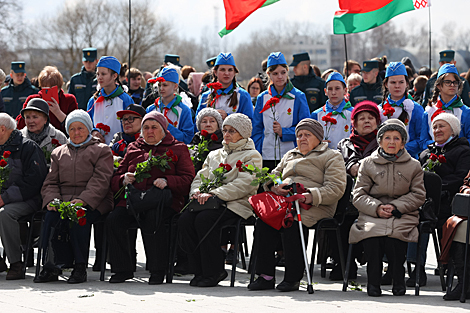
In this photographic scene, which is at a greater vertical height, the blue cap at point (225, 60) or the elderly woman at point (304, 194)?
the blue cap at point (225, 60)

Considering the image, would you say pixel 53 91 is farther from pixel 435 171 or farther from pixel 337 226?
pixel 435 171

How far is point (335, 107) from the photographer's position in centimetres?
841

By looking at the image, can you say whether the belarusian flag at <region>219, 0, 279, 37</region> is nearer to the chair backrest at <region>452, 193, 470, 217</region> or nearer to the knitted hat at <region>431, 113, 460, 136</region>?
the knitted hat at <region>431, 113, 460, 136</region>

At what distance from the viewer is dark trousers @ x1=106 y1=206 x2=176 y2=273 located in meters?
7.18

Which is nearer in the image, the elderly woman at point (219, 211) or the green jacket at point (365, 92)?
the elderly woman at point (219, 211)

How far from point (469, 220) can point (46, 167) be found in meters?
4.76

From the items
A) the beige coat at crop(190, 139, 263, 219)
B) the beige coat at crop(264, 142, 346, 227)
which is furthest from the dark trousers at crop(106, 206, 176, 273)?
the beige coat at crop(264, 142, 346, 227)

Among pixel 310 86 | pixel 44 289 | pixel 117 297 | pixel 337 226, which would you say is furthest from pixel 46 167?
pixel 310 86

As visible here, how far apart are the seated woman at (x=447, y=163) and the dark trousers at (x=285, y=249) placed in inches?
51.0

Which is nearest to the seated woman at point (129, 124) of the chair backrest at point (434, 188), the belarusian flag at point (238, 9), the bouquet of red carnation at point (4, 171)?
the bouquet of red carnation at point (4, 171)

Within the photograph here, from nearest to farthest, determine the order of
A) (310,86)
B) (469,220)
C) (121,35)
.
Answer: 1. (469,220)
2. (310,86)
3. (121,35)

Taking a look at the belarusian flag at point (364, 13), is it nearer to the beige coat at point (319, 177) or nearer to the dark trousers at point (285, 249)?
the beige coat at point (319, 177)

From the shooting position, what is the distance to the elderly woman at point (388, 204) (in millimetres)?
6328

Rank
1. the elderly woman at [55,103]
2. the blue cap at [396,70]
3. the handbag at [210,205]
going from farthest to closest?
the elderly woman at [55,103], the blue cap at [396,70], the handbag at [210,205]
